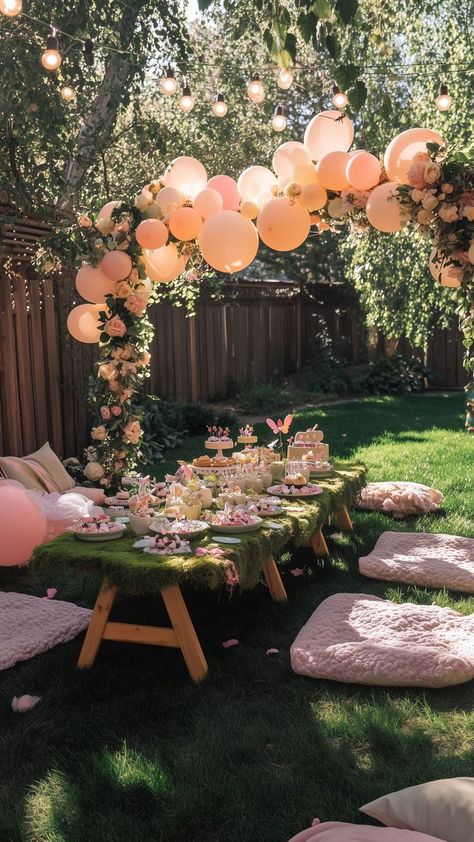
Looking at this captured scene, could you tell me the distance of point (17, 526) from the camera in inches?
199

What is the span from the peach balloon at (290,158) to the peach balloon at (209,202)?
1.53 ft

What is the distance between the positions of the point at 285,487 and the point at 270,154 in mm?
9545

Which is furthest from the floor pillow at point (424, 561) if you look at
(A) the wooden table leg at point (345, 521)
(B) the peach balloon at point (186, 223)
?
(B) the peach balloon at point (186, 223)

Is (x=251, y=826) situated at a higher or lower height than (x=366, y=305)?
lower

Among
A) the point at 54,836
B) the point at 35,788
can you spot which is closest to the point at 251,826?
the point at 54,836

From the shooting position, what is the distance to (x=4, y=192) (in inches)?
243

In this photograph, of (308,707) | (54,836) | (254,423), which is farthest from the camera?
(254,423)

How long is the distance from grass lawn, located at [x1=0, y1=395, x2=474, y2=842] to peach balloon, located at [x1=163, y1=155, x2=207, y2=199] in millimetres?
2814

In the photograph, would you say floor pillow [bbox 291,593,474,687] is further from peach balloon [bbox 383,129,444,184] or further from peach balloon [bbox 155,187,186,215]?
peach balloon [bbox 155,187,186,215]

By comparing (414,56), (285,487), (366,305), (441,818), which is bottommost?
(441,818)

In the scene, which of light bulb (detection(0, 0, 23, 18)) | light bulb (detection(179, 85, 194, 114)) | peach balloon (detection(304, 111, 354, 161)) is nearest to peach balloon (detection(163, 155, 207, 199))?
light bulb (detection(179, 85, 194, 114))

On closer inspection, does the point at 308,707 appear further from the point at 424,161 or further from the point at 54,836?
the point at 424,161

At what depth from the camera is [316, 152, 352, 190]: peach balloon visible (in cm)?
479

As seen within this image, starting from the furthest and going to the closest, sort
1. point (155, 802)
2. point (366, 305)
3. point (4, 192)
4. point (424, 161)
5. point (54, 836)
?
point (366, 305) → point (4, 192) → point (424, 161) → point (155, 802) → point (54, 836)
